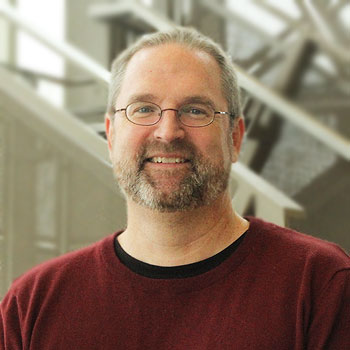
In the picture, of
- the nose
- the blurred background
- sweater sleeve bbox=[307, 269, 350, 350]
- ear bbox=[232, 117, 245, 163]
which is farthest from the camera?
the blurred background

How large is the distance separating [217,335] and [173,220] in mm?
236

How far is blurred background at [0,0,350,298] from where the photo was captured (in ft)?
5.10

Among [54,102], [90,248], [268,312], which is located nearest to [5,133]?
[54,102]

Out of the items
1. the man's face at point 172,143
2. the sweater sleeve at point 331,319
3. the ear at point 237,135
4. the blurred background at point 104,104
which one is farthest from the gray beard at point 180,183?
the blurred background at point 104,104

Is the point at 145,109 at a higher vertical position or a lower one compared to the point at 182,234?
higher

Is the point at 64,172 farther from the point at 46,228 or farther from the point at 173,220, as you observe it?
the point at 173,220

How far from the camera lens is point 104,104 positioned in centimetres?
158

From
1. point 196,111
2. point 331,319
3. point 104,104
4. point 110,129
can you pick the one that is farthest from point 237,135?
point 104,104

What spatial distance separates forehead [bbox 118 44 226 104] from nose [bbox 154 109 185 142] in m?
0.04

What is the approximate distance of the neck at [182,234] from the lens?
1071 millimetres

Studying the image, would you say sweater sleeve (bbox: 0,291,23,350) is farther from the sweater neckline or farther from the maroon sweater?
the sweater neckline

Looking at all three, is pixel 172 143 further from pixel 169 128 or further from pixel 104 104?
pixel 104 104

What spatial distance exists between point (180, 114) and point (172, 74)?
3.2 inches

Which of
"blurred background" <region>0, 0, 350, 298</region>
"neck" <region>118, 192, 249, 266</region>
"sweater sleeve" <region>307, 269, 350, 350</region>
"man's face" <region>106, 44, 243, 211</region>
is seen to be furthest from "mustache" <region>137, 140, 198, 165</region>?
"blurred background" <region>0, 0, 350, 298</region>
